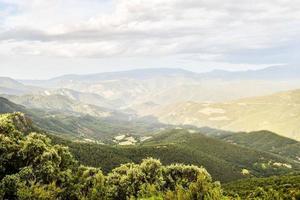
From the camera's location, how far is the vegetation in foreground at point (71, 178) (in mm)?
93375

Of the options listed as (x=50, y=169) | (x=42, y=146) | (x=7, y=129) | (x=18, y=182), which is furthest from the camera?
(x=7, y=129)

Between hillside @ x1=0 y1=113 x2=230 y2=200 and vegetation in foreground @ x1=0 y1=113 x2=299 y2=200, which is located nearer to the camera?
vegetation in foreground @ x1=0 y1=113 x2=299 y2=200

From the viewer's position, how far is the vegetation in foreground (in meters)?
93.4

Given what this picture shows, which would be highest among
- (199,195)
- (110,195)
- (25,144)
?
(25,144)

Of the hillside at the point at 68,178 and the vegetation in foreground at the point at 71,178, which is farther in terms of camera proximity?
the hillside at the point at 68,178

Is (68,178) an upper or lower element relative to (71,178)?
upper

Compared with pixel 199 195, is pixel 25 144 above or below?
above

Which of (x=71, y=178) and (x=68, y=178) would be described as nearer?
(x=68, y=178)

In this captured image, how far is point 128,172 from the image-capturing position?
5187 inches

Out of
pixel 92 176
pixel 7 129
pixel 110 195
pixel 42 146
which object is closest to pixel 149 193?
pixel 110 195

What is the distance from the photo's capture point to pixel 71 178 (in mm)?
119125

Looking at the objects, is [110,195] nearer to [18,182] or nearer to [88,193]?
[88,193]

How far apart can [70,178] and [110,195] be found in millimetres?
12388

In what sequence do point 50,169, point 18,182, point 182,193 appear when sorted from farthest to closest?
1. point 50,169
2. point 18,182
3. point 182,193
